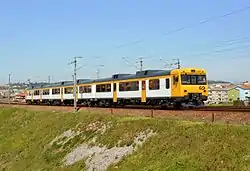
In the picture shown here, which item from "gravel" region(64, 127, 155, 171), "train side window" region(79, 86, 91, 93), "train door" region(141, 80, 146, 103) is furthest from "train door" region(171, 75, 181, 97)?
"train side window" region(79, 86, 91, 93)

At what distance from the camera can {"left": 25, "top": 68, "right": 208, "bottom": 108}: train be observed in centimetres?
3117

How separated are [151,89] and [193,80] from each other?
438cm

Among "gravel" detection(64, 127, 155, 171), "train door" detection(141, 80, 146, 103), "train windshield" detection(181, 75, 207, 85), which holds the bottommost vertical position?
"gravel" detection(64, 127, 155, 171)

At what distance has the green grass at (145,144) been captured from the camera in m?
15.0

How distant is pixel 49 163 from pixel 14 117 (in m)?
25.9

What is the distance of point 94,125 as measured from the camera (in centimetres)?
2817

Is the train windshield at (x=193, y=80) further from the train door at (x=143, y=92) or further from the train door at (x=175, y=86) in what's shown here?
the train door at (x=143, y=92)

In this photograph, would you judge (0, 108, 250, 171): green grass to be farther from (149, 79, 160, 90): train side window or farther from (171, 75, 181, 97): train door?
(149, 79, 160, 90): train side window

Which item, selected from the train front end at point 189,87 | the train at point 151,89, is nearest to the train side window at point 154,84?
the train at point 151,89

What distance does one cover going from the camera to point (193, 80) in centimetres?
3175

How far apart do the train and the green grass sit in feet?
20.1

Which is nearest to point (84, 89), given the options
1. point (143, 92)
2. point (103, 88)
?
point (103, 88)

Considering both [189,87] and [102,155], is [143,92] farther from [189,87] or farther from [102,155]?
[102,155]

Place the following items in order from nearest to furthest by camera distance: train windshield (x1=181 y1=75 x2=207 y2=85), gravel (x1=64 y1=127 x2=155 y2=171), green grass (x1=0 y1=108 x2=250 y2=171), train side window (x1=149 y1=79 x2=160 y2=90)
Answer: green grass (x1=0 y1=108 x2=250 y2=171)
gravel (x1=64 y1=127 x2=155 y2=171)
train windshield (x1=181 y1=75 x2=207 y2=85)
train side window (x1=149 y1=79 x2=160 y2=90)
